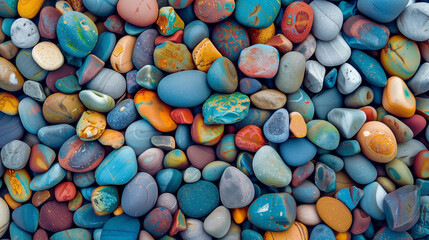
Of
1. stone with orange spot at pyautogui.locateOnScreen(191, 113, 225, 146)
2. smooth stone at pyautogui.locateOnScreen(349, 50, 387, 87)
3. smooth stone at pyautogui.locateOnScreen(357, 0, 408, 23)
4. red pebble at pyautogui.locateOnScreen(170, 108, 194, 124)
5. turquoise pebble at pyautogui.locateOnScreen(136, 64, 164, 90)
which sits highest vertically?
smooth stone at pyautogui.locateOnScreen(357, 0, 408, 23)

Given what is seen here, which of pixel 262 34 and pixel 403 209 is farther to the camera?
pixel 262 34

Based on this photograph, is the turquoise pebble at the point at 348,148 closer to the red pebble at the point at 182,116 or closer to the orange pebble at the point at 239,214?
the orange pebble at the point at 239,214

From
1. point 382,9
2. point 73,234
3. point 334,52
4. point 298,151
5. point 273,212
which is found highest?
point 382,9

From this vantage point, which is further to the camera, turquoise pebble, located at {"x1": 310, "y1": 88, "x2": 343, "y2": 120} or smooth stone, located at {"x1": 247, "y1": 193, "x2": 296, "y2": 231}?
turquoise pebble, located at {"x1": 310, "y1": 88, "x2": 343, "y2": 120}

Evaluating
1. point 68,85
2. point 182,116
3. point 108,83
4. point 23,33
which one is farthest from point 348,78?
point 23,33

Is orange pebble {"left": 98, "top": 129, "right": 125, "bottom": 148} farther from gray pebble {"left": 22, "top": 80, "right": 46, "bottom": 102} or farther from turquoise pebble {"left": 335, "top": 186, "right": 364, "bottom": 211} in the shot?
turquoise pebble {"left": 335, "top": 186, "right": 364, "bottom": 211}

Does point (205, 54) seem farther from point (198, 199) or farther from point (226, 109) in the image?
point (198, 199)

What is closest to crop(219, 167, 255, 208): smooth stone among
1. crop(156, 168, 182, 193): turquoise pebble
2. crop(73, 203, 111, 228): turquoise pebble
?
crop(156, 168, 182, 193): turquoise pebble
